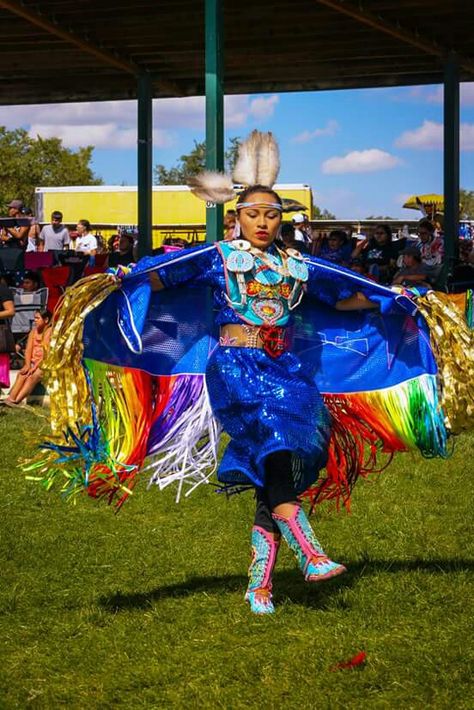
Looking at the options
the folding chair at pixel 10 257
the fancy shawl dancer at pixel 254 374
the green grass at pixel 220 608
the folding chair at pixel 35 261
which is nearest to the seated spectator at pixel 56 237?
the folding chair at pixel 35 261

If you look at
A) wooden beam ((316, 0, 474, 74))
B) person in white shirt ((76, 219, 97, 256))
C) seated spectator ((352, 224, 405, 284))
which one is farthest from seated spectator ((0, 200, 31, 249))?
wooden beam ((316, 0, 474, 74))

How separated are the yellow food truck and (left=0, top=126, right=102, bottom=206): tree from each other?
53.5 feet

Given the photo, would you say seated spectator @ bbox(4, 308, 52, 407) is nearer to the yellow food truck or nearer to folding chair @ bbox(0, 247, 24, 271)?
folding chair @ bbox(0, 247, 24, 271)

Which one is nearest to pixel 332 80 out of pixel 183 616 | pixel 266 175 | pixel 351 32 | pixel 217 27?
pixel 351 32

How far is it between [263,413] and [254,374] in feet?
0.59

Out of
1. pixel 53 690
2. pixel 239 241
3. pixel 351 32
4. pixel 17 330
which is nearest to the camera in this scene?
pixel 53 690

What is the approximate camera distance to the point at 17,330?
13.0 meters

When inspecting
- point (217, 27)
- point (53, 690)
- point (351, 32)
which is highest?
point (351, 32)

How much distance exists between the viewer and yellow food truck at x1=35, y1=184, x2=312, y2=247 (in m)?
31.3

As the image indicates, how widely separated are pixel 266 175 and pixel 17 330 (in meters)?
8.30

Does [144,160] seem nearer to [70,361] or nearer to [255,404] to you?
[70,361]

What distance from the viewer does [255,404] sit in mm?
4719

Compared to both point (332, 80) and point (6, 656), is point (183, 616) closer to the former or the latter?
point (6, 656)

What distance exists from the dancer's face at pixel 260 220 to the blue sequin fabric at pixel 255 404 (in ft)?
0.56
